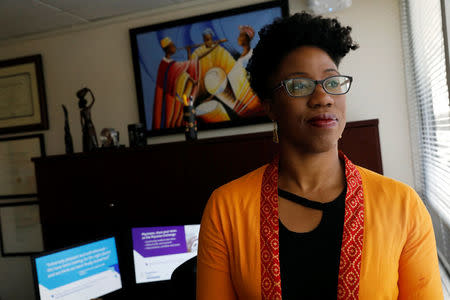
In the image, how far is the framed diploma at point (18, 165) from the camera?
3078 mm

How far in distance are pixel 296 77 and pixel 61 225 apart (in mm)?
2079

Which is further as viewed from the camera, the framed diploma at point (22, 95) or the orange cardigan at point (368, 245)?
the framed diploma at point (22, 95)

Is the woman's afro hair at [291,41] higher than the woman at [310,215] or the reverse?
higher

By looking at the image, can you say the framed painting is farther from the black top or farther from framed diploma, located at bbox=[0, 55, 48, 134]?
the black top

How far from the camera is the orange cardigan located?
0.81 m

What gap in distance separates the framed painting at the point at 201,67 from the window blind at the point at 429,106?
843 mm

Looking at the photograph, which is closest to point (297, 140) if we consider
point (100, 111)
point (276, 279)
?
point (276, 279)

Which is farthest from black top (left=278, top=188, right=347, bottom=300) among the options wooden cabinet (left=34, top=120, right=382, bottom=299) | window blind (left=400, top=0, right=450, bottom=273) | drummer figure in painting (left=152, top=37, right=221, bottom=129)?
drummer figure in painting (left=152, top=37, right=221, bottom=129)

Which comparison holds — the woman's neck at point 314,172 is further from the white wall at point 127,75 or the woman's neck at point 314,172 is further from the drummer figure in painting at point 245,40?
the drummer figure in painting at point 245,40

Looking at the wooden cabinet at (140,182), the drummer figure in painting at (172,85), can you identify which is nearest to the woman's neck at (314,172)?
the wooden cabinet at (140,182)

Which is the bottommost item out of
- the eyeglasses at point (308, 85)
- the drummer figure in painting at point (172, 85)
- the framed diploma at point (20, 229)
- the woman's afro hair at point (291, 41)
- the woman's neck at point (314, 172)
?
the framed diploma at point (20, 229)

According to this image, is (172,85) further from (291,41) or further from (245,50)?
(291,41)

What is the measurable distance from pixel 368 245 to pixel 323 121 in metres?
0.31

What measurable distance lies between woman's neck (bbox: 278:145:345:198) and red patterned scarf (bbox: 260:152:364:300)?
3 centimetres
